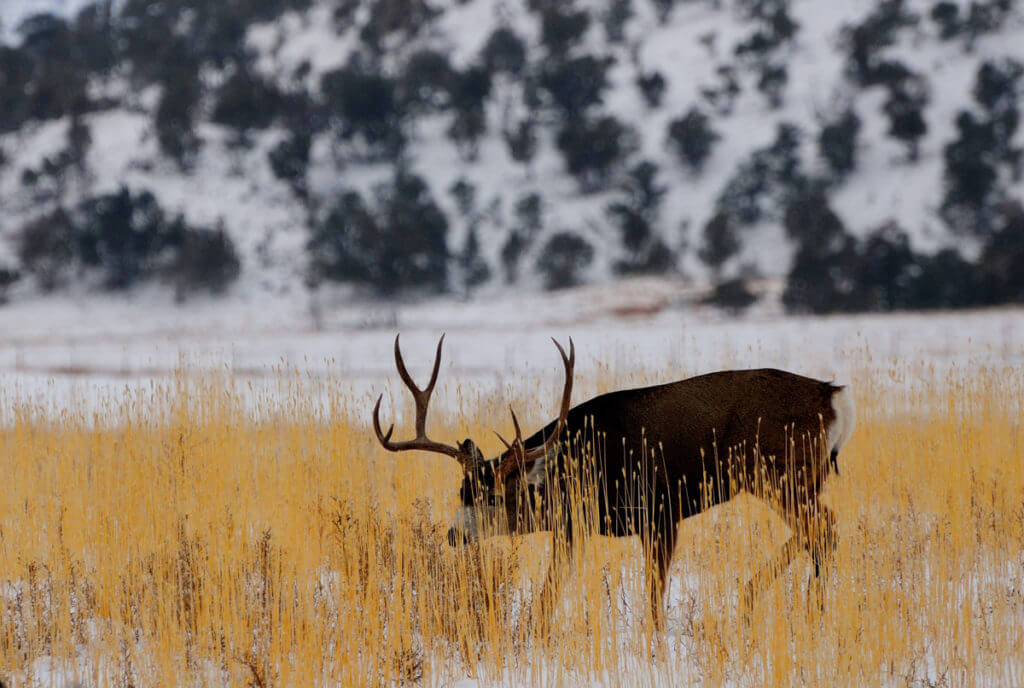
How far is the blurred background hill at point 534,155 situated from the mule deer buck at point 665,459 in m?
19.3

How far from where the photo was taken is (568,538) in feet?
15.4

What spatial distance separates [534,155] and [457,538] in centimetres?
2977

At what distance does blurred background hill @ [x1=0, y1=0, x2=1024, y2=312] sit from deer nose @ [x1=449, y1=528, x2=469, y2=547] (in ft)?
66.1

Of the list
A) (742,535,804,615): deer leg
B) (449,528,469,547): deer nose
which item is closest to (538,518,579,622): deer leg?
(449,528,469,547): deer nose

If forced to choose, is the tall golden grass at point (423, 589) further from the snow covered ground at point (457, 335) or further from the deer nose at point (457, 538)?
the snow covered ground at point (457, 335)

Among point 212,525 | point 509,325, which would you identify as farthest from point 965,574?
point 509,325

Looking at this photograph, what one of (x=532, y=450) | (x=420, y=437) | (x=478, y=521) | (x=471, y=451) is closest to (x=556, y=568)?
(x=478, y=521)

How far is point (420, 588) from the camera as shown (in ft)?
14.9

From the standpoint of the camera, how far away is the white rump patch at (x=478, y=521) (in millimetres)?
4719

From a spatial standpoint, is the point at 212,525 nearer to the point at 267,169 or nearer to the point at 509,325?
the point at 509,325

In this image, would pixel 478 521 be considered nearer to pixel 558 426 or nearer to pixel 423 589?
pixel 423 589

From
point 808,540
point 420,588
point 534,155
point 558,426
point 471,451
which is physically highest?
point 534,155

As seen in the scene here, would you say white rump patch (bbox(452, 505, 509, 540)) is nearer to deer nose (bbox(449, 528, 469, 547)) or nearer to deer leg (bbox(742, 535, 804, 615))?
deer nose (bbox(449, 528, 469, 547))

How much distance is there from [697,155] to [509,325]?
11.2 m
